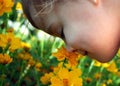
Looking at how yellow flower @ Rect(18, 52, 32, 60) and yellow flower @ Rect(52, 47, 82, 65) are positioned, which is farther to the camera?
yellow flower @ Rect(18, 52, 32, 60)

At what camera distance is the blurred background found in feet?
6.66

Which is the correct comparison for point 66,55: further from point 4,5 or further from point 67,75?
point 4,5

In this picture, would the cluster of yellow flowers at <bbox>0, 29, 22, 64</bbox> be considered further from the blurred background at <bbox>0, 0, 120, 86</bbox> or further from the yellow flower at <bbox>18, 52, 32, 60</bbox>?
the yellow flower at <bbox>18, 52, 32, 60</bbox>

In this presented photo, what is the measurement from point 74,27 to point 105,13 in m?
0.12

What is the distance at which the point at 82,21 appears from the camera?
6.48 feet

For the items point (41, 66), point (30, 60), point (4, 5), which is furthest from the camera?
point (41, 66)

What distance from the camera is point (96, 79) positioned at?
2.67 meters

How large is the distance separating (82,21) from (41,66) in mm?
721

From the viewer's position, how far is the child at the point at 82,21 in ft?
6.42

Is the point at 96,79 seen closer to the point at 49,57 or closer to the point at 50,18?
the point at 49,57

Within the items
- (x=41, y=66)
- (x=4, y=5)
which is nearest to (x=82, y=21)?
(x=4, y=5)

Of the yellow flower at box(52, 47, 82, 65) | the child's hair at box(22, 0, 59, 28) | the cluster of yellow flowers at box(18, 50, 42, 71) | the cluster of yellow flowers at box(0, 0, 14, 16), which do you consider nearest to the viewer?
the child's hair at box(22, 0, 59, 28)

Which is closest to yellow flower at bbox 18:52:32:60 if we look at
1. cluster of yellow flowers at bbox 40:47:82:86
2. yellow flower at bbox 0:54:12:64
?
yellow flower at bbox 0:54:12:64

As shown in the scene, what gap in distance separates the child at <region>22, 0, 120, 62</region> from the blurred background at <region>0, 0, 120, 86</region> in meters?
0.08
